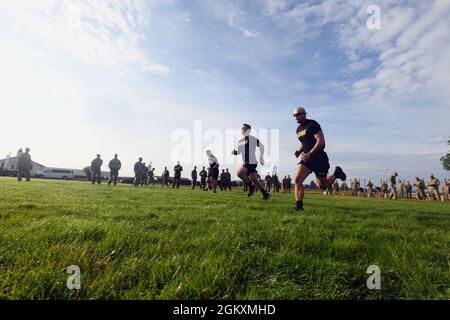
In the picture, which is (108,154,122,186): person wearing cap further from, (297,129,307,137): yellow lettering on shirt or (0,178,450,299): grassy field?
(0,178,450,299): grassy field

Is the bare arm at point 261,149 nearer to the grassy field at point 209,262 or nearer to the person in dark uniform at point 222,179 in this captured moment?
the grassy field at point 209,262

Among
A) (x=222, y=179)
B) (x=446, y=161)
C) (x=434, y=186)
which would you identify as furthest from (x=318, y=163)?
(x=446, y=161)

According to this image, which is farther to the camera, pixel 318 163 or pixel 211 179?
pixel 211 179

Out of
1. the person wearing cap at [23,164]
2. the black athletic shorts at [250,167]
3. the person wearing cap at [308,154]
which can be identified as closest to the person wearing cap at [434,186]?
the black athletic shorts at [250,167]

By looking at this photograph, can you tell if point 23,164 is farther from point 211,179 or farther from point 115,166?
point 211,179

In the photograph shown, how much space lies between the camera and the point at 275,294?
1.71 metres

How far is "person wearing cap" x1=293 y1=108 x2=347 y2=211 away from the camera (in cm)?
631

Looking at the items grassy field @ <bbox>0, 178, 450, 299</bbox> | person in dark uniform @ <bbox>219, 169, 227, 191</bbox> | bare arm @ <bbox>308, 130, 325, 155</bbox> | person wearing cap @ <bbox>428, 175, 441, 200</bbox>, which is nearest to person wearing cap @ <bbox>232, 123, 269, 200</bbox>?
bare arm @ <bbox>308, 130, 325, 155</bbox>

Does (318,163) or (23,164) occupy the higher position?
(23,164)

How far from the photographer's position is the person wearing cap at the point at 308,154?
20.7 ft

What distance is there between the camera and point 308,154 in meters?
6.40

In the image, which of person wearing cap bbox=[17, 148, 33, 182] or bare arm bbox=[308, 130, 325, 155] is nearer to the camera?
bare arm bbox=[308, 130, 325, 155]

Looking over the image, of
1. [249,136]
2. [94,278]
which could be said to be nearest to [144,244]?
[94,278]
